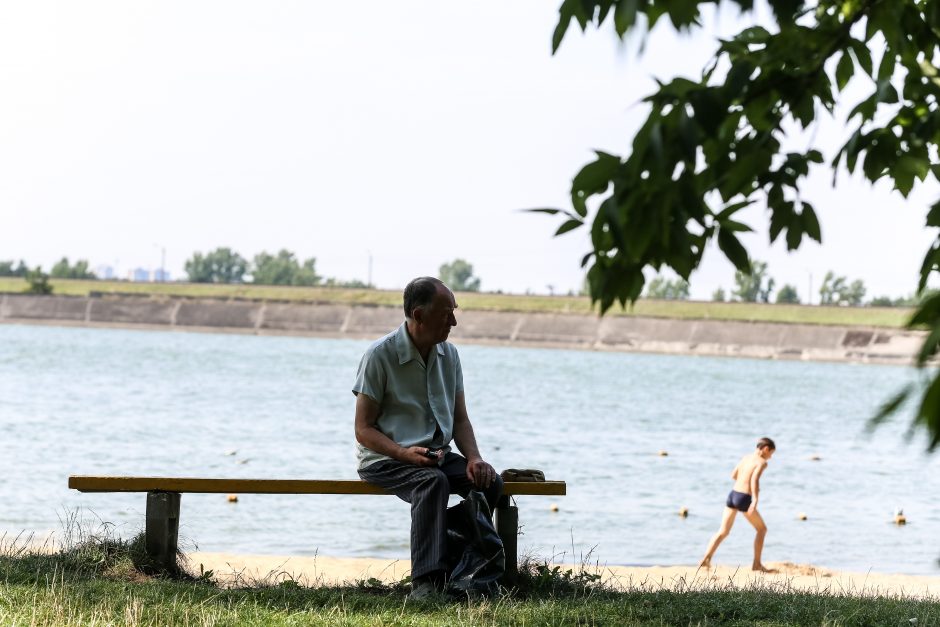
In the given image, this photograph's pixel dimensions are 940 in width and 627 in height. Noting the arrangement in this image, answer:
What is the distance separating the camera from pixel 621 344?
303 feet

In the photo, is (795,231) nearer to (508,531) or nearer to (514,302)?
(508,531)

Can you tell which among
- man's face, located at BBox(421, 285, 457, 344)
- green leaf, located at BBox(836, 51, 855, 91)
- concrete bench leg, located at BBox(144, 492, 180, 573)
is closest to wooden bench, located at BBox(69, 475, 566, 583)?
concrete bench leg, located at BBox(144, 492, 180, 573)

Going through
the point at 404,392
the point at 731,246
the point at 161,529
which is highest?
the point at 731,246

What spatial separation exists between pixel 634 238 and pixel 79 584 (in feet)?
12.9

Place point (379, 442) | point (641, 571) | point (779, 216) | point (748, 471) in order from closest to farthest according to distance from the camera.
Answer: point (779, 216) → point (379, 442) → point (641, 571) → point (748, 471)

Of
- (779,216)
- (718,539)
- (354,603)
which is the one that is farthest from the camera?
(718,539)

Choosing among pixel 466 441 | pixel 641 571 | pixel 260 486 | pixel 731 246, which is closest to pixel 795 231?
pixel 731 246

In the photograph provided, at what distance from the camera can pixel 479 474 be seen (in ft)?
20.2

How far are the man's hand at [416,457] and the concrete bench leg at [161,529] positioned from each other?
1.38m

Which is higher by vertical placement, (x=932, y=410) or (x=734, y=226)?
(x=734, y=226)

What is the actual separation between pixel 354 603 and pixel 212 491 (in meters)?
1.26

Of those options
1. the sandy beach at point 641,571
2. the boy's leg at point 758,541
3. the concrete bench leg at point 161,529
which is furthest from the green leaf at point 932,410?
the boy's leg at point 758,541

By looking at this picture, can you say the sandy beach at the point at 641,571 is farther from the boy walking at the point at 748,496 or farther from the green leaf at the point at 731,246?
the green leaf at the point at 731,246

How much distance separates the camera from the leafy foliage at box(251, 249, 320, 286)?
138500 mm
